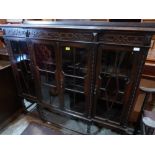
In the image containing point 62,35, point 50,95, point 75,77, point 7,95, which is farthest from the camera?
point 7,95

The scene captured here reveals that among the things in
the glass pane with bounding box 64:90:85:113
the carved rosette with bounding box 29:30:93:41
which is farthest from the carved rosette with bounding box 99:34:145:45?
the glass pane with bounding box 64:90:85:113

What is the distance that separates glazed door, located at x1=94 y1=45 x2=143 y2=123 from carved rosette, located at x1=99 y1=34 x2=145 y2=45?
5 centimetres

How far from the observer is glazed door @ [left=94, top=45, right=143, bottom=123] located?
117cm

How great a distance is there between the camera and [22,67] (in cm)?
181

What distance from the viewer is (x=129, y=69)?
1.22m

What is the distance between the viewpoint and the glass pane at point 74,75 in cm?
135

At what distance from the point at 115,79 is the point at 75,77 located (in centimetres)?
40

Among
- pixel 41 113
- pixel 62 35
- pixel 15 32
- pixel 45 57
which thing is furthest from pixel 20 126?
pixel 62 35

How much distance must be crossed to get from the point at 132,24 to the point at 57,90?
1042 mm

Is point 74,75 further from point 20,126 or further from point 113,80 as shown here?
point 20,126
